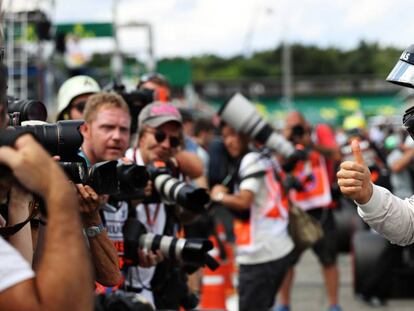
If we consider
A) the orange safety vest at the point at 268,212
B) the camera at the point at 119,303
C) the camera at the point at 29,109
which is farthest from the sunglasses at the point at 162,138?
the orange safety vest at the point at 268,212

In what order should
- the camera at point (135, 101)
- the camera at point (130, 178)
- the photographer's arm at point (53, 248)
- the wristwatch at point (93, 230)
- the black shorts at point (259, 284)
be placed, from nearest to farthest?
1. the photographer's arm at point (53, 248)
2. the wristwatch at point (93, 230)
3. the camera at point (130, 178)
4. the camera at point (135, 101)
5. the black shorts at point (259, 284)

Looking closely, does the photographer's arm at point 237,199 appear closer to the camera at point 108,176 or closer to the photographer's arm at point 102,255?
the camera at point 108,176

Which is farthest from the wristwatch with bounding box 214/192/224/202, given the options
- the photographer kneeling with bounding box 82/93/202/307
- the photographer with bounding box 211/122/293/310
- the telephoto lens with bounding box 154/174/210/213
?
the photographer kneeling with bounding box 82/93/202/307

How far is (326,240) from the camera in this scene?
7.94 meters

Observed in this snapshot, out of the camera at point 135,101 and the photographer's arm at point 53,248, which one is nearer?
the photographer's arm at point 53,248

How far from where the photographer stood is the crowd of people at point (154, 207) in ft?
6.41

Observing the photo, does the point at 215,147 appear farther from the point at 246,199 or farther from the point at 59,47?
the point at 59,47

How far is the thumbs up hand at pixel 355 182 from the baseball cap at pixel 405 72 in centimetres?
39

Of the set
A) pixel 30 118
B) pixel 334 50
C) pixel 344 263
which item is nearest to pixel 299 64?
pixel 334 50

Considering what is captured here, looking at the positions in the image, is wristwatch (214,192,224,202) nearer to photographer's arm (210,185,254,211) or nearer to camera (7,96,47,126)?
photographer's arm (210,185,254,211)

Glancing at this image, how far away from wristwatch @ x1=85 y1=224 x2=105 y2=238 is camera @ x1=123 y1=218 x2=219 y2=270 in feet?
3.01

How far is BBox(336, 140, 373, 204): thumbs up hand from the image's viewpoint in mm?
3129

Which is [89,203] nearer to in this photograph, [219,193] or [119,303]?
[119,303]

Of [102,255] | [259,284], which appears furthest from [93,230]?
[259,284]
